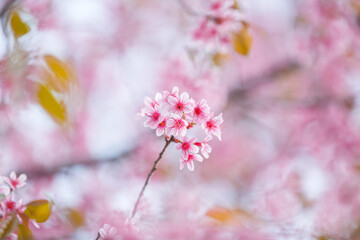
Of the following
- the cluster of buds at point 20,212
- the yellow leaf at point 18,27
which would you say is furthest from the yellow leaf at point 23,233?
the yellow leaf at point 18,27

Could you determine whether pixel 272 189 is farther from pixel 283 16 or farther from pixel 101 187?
pixel 283 16

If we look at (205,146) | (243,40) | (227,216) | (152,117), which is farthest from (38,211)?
(243,40)

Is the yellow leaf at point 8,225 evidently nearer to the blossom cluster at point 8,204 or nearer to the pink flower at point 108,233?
the blossom cluster at point 8,204

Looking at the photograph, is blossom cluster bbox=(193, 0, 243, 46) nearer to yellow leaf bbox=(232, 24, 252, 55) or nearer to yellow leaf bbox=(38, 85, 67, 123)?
yellow leaf bbox=(232, 24, 252, 55)

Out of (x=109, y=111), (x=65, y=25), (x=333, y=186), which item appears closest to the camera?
(x=333, y=186)

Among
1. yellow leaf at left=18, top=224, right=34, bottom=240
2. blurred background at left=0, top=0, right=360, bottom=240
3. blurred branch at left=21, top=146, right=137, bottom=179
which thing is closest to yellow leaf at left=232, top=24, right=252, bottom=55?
blurred background at left=0, top=0, right=360, bottom=240

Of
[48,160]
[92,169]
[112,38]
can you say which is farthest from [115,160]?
[112,38]

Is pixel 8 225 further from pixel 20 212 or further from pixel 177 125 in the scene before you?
pixel 177 125
